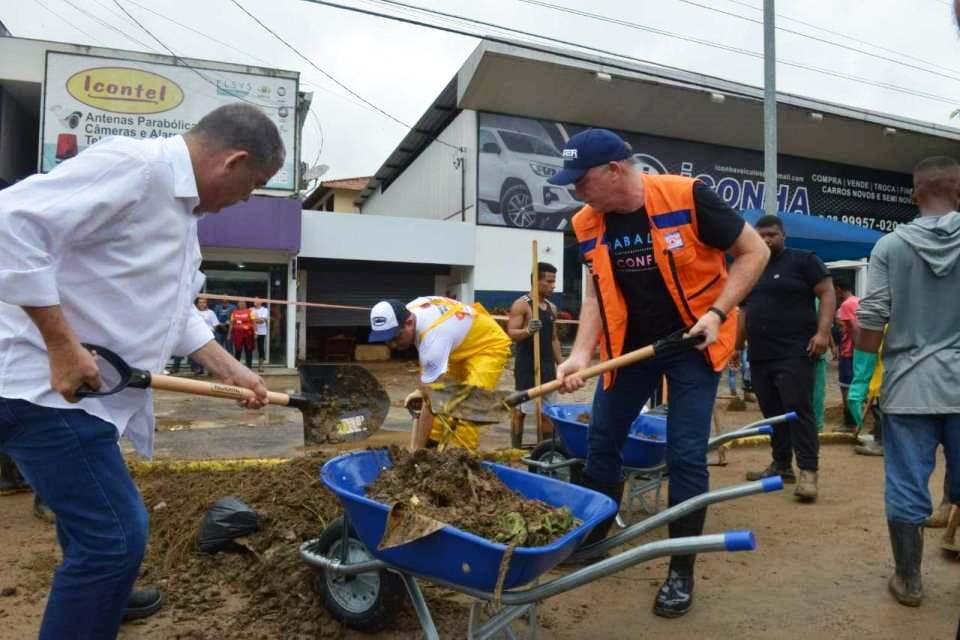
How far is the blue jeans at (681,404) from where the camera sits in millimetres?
3020

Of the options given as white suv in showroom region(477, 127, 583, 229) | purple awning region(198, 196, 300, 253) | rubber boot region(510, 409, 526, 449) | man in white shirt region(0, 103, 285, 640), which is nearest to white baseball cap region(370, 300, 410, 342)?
man in white shirt region(0, 103, 285, 640)

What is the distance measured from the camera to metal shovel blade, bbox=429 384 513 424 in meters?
3.51

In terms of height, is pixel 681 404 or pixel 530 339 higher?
pixel 530 339

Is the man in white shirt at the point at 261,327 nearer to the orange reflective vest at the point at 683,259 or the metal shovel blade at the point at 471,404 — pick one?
the metal shovel blade at the point at 471,404

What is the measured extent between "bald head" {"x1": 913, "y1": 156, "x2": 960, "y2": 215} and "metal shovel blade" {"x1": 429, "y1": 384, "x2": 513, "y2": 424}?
6.80ft

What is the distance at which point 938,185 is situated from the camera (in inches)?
120

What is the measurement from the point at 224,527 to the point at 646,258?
238 cm

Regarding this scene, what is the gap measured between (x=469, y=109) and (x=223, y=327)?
7803mm

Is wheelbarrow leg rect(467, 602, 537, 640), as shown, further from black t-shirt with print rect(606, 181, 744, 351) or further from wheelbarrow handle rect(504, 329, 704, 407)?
black t-shirt with print rect(606, 181, 744, 351)

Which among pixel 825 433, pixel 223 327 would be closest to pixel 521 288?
pixel 223 327

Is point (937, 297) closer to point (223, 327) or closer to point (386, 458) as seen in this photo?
point (386, 458)

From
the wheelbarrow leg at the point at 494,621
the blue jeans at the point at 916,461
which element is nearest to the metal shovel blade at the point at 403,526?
the wheelbarrow leg at the point at 494,621

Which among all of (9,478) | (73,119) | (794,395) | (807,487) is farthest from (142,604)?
(73,119)

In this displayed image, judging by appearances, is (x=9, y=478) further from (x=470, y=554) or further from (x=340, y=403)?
(x=470, y=554)
